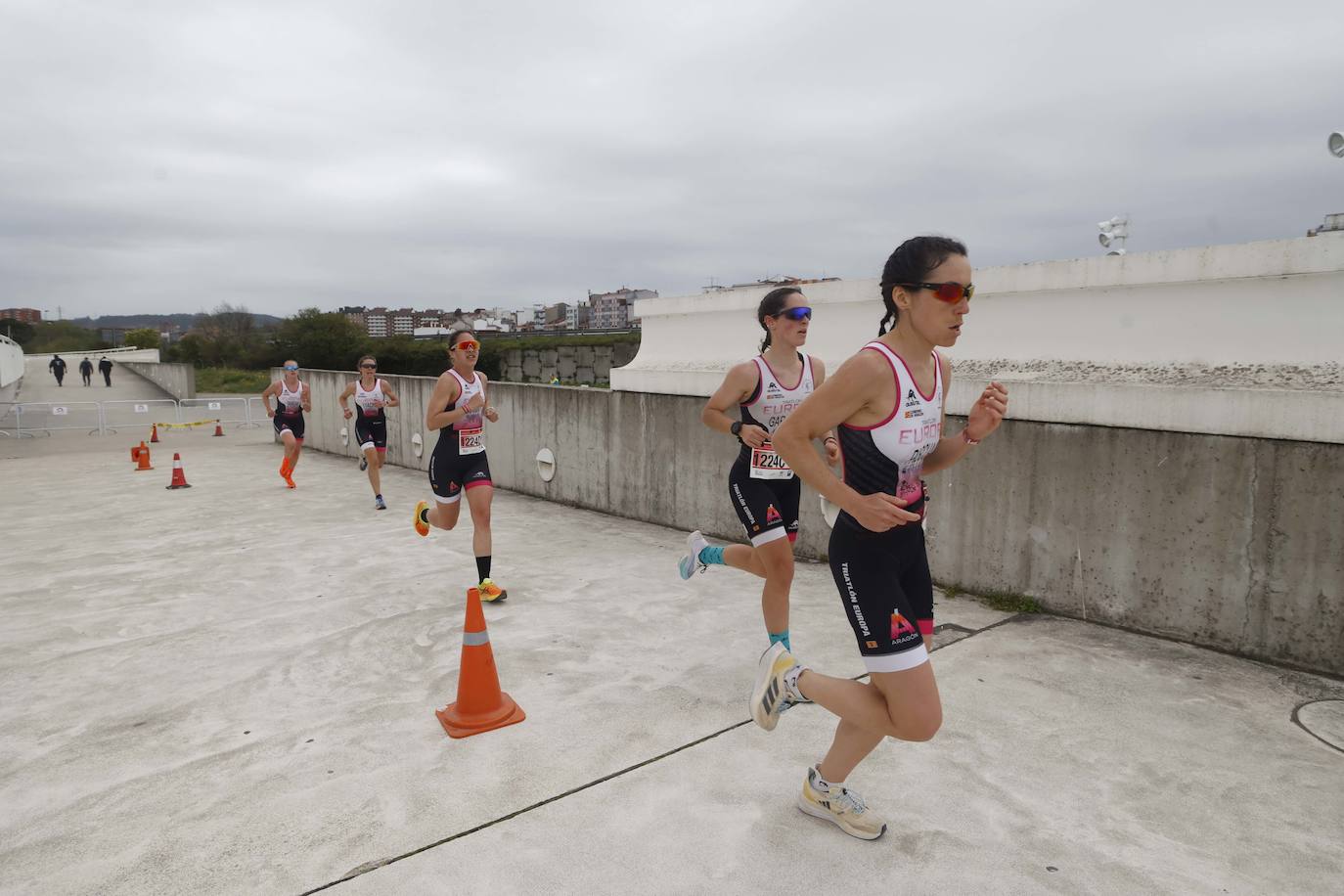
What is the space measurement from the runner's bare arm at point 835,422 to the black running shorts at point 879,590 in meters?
0.17

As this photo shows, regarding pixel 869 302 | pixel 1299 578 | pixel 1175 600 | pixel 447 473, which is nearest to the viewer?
pixel 1299 578

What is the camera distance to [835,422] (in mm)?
2629

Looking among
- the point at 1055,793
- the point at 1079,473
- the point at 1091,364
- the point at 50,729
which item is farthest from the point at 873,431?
the point at 50,729

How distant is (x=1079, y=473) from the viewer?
5297 mm

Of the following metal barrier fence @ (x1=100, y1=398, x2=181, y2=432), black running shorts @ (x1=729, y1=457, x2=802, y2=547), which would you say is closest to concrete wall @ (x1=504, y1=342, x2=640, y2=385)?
metal barrier fence @ (x1=100, y1=398, x2=181, y2=432)

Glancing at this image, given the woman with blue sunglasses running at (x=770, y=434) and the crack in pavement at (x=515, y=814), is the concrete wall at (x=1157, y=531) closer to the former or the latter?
the crack in pavement at (x=515, y=814)

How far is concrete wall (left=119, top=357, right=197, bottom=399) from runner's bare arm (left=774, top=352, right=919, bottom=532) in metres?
45.5

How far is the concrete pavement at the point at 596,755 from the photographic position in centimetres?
277

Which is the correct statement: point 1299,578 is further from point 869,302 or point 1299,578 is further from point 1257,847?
point 869,302

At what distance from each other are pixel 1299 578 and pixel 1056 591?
1.37 m

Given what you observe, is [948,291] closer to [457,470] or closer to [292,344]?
[457,470]

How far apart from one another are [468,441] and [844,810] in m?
4.20

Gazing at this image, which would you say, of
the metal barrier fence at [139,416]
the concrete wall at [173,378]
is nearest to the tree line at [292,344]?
the concrete wall at [173,378]

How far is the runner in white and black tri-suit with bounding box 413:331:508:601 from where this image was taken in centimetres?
591
